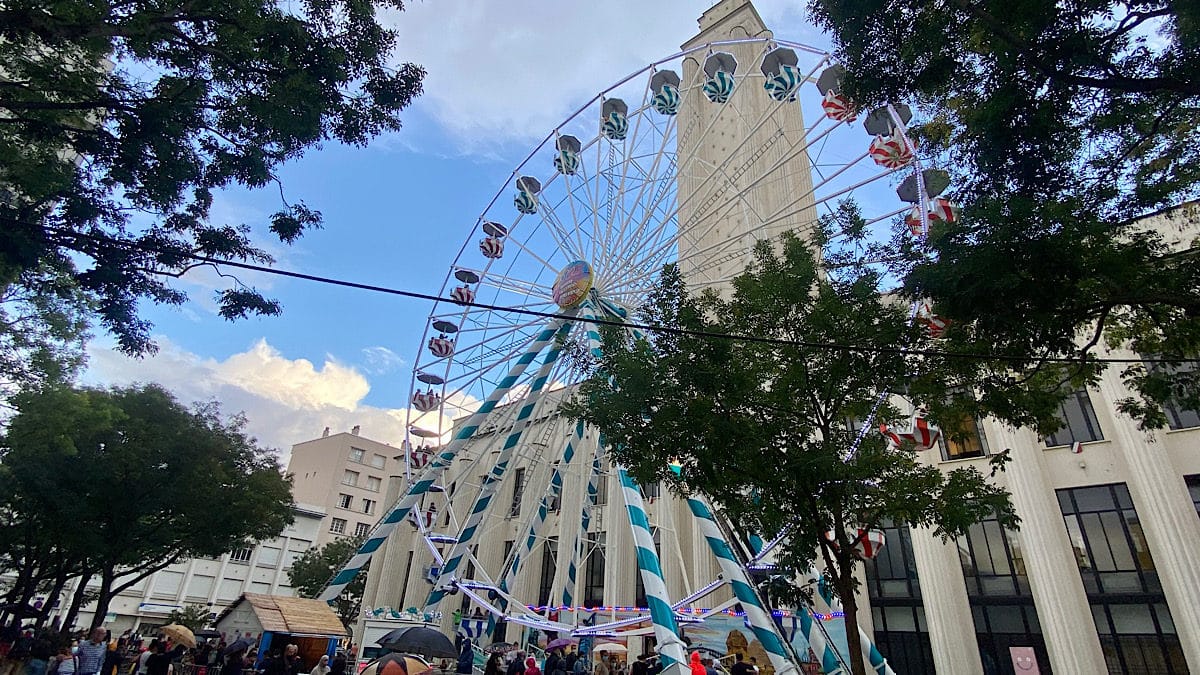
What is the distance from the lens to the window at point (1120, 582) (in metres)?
17.0

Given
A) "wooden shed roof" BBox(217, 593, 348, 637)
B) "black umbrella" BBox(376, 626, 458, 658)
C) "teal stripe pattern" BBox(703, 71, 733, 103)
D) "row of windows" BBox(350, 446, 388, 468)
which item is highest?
"row of windows" BBox(350, 446, 388, 468)

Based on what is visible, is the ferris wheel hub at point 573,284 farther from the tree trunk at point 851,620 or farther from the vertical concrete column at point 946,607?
the vertical concrete column at point 946,607

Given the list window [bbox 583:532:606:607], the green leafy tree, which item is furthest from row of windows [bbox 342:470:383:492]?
window [bbox 583:532:606:607]

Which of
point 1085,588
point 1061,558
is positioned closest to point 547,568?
point 1061,558

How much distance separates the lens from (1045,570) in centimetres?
1848

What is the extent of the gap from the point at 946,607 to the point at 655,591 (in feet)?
43.6

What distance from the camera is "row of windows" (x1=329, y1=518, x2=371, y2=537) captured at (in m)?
56.5

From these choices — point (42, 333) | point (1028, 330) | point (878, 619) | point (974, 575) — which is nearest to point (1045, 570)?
point (974, 575)

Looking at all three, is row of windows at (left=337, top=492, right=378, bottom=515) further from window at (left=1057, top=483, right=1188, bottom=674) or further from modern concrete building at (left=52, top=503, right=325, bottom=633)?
window at (left=1057, top=483, right=1188, bottom=674)

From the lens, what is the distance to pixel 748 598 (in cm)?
1105

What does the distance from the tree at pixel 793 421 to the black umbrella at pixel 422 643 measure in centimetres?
421

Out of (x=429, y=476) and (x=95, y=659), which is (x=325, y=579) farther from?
(x=95, y=659)

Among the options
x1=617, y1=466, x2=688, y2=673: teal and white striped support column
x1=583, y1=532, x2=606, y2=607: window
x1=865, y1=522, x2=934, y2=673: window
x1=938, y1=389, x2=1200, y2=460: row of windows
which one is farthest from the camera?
x1=583, y1=532, x2=606, y2=607: window

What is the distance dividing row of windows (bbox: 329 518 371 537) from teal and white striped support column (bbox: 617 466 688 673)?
49777mm
